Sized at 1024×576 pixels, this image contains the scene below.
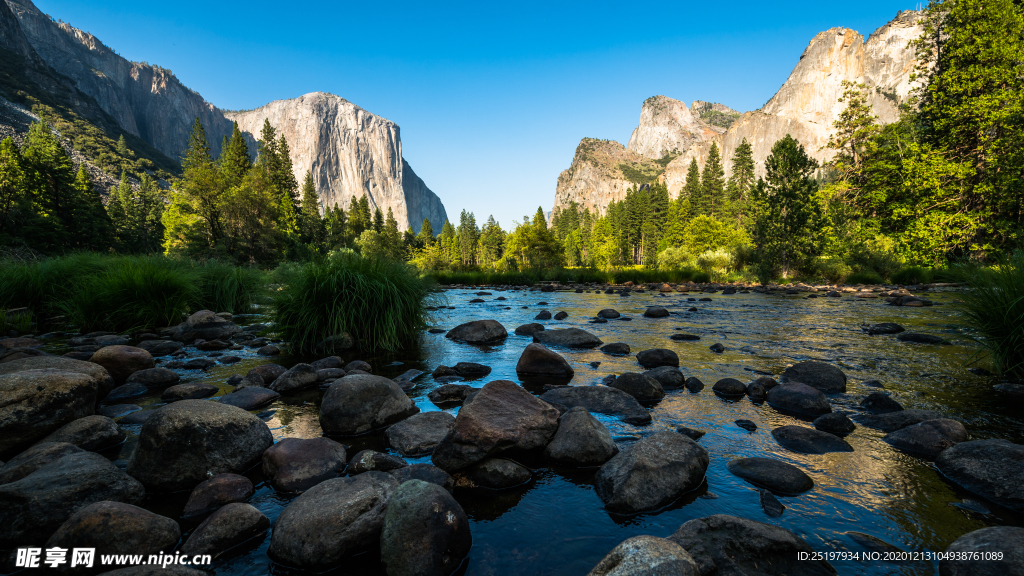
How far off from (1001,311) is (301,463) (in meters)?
8.34

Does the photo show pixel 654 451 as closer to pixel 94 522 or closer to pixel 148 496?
pixel 94 522

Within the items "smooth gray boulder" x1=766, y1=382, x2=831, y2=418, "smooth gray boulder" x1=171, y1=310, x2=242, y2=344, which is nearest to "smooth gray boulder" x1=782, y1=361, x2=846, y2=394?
"smooth gray boulder" x1=766, y1=382, x2=831, y2=418

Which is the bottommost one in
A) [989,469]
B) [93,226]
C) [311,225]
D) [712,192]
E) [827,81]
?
[989,469]

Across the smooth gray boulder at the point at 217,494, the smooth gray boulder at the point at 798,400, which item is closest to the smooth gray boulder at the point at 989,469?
the smooth gray boulder at the point at 798,400

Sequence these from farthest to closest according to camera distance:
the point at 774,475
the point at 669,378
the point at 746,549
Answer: the point at 669,378
the point at 774,475
the point at 746,549

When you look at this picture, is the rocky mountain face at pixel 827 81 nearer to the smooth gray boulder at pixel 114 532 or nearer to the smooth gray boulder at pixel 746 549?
the smooth gray boulder at pixel 746 549

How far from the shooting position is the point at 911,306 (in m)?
13.1

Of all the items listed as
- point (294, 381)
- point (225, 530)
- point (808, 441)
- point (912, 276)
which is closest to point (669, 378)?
point (808, 441)

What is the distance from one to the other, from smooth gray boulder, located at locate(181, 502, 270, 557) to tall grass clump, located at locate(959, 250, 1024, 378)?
8.27 meters

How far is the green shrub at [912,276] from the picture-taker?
2088 centimetres

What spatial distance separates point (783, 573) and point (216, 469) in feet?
12.8

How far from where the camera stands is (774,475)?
3012mm

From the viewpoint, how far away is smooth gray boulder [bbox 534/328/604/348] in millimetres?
8250

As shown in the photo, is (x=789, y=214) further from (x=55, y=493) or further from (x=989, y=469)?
(x=55, y=493)
